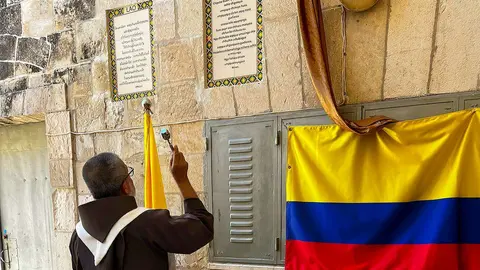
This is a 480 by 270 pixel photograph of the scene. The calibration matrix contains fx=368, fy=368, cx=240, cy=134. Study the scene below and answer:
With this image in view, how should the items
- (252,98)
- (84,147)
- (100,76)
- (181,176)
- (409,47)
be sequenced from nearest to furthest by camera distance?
(181,176) < (409,47) < (252,98) < (100,76) < (84,147)

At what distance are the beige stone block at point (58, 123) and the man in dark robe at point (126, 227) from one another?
1802 mm

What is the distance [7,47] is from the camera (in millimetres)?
3369

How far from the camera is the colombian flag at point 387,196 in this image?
1732mm

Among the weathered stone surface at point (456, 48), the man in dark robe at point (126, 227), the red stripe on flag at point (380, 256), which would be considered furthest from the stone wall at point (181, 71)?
the man in dark robe at point (126, 227)

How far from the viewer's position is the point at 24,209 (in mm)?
3475

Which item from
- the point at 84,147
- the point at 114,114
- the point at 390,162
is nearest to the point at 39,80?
the point at 84,147

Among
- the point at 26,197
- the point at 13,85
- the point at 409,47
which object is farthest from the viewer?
the point at 26,197

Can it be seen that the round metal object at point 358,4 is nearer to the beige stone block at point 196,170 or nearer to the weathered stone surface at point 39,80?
the beige stone block at point 196,170

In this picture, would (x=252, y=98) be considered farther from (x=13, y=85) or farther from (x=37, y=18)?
(x=13, y=85)

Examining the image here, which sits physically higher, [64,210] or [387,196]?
[387,196]

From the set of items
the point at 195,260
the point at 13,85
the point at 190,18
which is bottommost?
the point at 195,260

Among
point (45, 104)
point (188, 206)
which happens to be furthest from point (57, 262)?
point (188, 206)

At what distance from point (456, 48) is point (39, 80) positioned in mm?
3161

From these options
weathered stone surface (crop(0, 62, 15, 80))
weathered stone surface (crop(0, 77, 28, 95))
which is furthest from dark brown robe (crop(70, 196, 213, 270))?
weathered stone surface (crop(0, 62, 15, 80))
